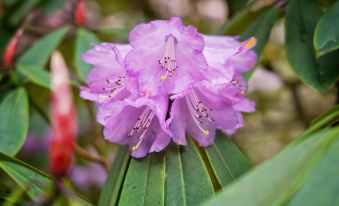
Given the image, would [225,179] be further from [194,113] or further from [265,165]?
[265,165]

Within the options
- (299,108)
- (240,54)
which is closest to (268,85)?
(299,108)

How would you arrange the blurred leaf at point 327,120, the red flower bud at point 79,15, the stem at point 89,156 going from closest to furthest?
the blurred leaf at point 327,120, the stem at point 89,156, the red flower bud at point 79,15

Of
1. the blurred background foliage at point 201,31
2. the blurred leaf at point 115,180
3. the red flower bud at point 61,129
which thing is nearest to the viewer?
the red flower bud at point 61,129

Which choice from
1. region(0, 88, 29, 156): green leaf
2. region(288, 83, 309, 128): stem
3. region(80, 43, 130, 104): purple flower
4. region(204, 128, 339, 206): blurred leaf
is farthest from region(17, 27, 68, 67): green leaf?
region(288, 83, 309, 128): stem

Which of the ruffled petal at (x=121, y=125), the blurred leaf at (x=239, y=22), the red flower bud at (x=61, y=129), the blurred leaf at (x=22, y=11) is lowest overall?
the ruffled petal at (x=121, y=125)

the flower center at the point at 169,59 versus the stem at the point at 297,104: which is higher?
the flower center at the point at 169,59

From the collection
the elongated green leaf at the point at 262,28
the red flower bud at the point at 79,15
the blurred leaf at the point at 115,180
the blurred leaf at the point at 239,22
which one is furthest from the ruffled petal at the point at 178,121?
the red flower bud at the point at 79,15

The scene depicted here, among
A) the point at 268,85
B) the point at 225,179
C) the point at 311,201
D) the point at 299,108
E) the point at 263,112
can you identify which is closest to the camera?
the point at 311,201

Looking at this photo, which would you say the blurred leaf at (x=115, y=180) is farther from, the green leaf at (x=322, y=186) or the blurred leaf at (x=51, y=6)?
the blurred leaf at (x=51, y=6)
